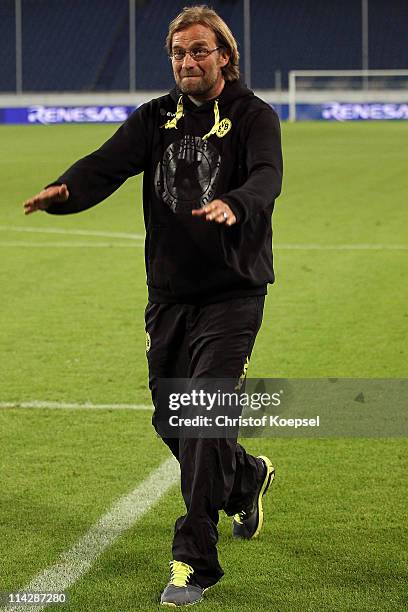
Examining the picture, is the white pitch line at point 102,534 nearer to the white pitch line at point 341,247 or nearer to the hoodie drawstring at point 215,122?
the hoodie drawstring at point 215,122

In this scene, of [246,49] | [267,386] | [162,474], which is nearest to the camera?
[162,474]

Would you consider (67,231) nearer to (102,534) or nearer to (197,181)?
(102,534)

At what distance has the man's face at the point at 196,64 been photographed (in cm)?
435

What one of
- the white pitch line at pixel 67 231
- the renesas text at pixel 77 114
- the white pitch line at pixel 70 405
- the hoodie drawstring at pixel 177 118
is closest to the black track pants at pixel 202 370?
the hoodie drawstring at pixel 177 118

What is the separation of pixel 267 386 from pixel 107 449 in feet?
5.53

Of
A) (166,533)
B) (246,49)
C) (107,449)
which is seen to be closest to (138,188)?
(107,449)

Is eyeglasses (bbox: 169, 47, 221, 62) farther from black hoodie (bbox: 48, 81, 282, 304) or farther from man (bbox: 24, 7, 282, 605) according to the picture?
black hoodie (bbox: 48, 81, 282, 304)

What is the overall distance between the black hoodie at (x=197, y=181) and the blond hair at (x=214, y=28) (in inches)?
2.1

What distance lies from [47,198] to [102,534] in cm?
129

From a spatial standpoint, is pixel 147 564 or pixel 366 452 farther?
pixel 366 452

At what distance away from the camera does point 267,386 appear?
758cm

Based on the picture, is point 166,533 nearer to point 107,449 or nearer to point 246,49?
point 107,449

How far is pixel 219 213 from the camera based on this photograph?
381cm

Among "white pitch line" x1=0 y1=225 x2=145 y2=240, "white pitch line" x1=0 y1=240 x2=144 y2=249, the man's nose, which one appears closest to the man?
the man's nose
